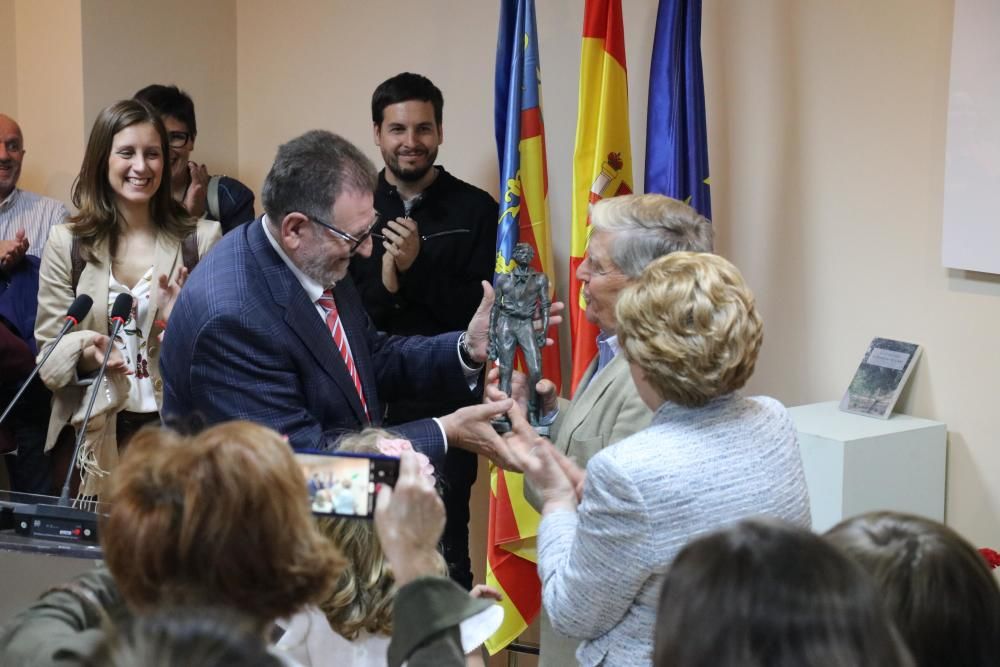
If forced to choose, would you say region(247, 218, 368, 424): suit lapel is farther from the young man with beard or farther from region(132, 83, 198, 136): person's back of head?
region(132, 83, 198, 136): person's back of head

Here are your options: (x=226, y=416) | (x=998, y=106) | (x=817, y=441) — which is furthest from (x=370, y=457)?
(x=998, y=106)

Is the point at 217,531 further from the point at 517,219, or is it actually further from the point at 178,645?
the point at 517,219

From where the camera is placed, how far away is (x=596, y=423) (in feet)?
7.93

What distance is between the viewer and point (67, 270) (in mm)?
Result: 3482

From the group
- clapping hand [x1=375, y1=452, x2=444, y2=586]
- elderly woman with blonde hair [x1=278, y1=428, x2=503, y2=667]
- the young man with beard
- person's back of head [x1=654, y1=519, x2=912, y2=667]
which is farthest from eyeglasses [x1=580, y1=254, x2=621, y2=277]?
person's back of head [x1=654, y1=519, x2=912, y2=667]

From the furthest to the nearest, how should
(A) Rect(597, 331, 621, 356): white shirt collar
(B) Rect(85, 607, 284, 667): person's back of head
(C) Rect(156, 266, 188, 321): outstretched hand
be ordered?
1. (C) Rect(156, 266, 188, 321): outstretched hand
2. (A) Rect(597, 331, 621, 356): white shirt collar
3. (B) Rect(85, 607, 284, 667): person's back of head

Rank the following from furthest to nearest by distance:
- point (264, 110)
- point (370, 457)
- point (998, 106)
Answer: point (264, 110) < point (998, 106) < point (370, 457)

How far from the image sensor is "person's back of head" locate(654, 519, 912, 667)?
1.04 meters

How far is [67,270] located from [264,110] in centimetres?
166

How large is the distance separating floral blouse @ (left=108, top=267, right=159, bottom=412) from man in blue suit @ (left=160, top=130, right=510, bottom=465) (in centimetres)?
86

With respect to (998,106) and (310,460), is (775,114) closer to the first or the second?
(998,106)

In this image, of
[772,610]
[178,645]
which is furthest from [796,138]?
[178,645]

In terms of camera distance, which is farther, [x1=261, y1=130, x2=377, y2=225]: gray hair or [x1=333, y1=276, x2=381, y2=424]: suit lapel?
[x1=333, y1=276, x2=381, y2=424]: suit lapel

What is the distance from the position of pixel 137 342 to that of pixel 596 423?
5.38ft
